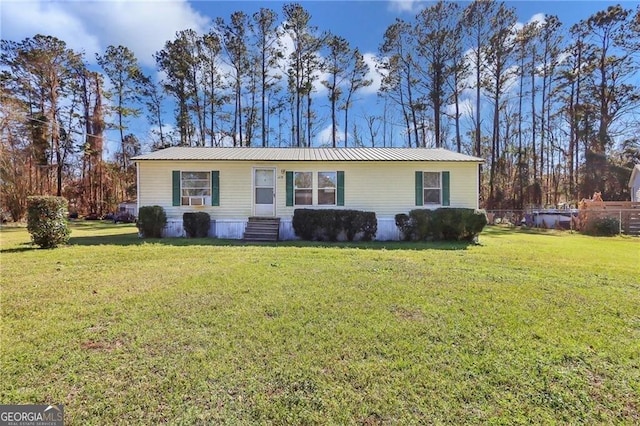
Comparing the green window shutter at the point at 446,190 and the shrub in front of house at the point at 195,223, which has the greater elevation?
the green window shutter at the point at 446,190

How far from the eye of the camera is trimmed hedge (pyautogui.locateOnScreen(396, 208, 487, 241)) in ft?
36.0

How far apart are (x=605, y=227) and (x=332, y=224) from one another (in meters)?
12.8

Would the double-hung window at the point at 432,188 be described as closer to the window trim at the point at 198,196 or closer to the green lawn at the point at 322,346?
the green lawn at the point at 322,346

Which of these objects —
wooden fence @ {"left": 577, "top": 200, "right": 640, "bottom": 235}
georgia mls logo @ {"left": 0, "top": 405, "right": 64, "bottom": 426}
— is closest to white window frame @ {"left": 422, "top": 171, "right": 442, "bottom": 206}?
wooden fence @ {"left": 577, "top": 200, "right": 640, "bottom": 235}

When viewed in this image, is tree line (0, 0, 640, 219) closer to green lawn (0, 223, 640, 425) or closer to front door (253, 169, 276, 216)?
front door (253, 169, 276, 216)

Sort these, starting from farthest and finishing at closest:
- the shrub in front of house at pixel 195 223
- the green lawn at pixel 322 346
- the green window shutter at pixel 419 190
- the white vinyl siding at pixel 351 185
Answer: the green window shutter at pixel 419 190 < the white vinyl siding at pixel 351 185 < the shrub in front of house at pixel 195 223 < the green lawn at pixel 322 346

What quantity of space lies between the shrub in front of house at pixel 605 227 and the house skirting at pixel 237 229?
10.0 m

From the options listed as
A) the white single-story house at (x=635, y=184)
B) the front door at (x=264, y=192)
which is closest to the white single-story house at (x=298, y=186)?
the front door at (x=264, y=192)

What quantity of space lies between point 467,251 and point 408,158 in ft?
15.1

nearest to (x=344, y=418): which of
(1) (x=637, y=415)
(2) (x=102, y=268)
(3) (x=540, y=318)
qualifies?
(1) (x=637, y=415)

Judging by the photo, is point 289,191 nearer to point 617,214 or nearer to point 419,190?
point 419,190

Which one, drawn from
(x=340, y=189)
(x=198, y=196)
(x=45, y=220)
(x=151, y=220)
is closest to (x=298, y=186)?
(x=340, y=189)

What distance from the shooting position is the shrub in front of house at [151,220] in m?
11.3

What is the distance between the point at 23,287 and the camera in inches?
199
